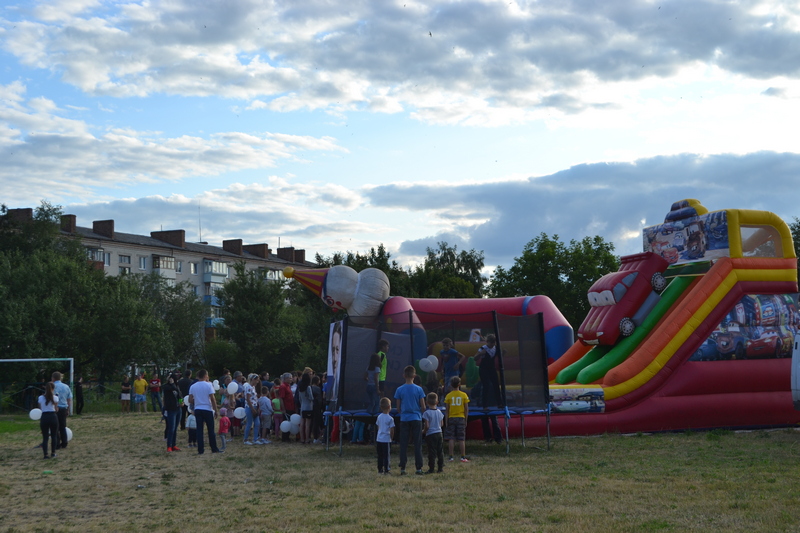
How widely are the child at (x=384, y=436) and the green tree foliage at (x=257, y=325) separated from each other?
39.3 meters

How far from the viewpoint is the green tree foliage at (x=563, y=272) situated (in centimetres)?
5156

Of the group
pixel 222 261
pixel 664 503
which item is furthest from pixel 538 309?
pixel 222 261

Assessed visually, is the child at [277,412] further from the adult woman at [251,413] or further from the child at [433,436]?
the child at [433,436]

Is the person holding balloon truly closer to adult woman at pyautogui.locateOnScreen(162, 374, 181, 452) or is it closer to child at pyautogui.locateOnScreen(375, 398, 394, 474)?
adult woman at pyautogui.locateOnScreen(162, 374, 181, 452)

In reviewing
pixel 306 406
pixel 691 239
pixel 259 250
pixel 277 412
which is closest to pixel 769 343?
pixel 691 239

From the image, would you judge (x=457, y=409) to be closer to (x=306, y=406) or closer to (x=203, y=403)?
(x=306, y=406)

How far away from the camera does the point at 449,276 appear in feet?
185

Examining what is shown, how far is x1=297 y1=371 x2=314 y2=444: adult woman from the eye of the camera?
1712 centimetres

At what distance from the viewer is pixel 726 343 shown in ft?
55.9

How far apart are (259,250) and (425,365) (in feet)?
241

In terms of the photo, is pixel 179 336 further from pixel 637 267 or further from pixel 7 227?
pixel 637 267

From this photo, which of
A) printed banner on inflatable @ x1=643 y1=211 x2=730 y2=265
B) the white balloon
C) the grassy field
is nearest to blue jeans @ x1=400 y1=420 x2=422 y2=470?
the grassy field

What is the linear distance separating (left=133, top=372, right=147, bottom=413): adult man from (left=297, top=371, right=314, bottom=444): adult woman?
46.9 ft

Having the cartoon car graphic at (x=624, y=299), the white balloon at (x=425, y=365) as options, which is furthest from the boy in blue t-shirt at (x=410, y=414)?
the cartoon car graphic at (x=624, y=299)
